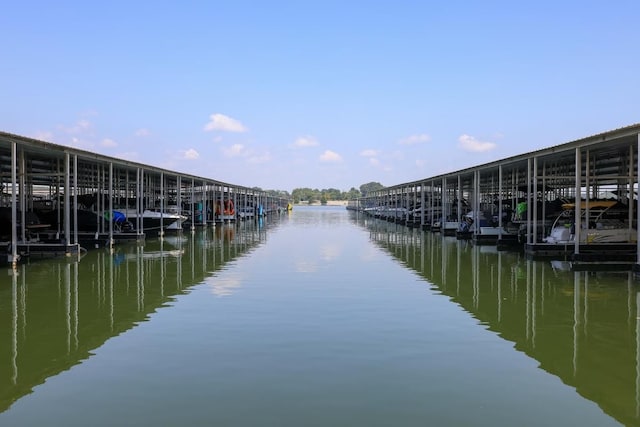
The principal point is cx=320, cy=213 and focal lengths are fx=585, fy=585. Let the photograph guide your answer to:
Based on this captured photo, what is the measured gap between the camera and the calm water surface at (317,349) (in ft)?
17.1

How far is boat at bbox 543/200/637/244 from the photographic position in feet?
56.2

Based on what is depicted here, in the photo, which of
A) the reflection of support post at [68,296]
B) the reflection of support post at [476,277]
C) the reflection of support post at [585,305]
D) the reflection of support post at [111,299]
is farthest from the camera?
the reflection of support post at [476,277]

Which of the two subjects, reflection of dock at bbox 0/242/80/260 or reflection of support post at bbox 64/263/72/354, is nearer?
reflection of support post at bbox 64/263/72/354

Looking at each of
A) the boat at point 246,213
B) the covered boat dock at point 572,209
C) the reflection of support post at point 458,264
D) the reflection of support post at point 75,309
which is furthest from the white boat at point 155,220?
the boat at point 246,213

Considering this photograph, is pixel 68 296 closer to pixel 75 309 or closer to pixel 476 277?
pixel 75 309

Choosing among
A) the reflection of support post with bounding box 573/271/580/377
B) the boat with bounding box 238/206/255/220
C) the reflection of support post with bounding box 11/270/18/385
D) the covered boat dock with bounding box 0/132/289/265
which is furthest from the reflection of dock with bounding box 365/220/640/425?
the boat with bounding box 238/206/255/220

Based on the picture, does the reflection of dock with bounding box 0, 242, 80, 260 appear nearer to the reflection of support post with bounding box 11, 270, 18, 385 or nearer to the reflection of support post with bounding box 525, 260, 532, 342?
the reflection of support post with bounding box 11, 270, 18, 385

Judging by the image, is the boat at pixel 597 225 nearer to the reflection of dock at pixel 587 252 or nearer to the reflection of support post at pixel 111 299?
the reflection of dock at pixel 587 252

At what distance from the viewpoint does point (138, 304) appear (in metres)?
10.5

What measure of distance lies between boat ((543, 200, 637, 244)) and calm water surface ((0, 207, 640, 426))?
3268 mm

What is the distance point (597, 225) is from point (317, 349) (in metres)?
13.3

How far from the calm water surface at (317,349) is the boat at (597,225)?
327 centimetres

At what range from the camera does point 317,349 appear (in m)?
7.27

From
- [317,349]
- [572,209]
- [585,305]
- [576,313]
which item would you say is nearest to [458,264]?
[572,209]
